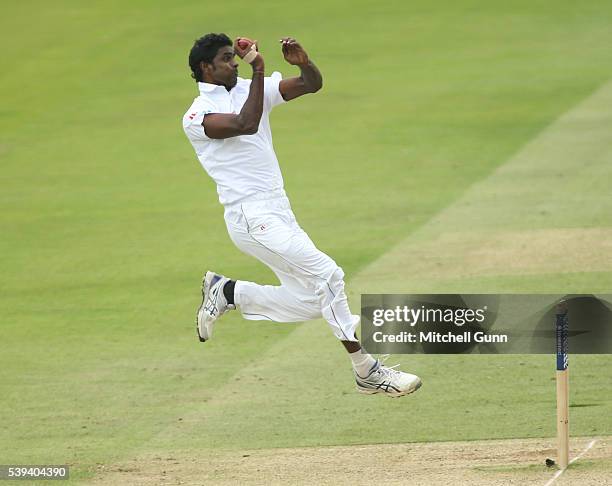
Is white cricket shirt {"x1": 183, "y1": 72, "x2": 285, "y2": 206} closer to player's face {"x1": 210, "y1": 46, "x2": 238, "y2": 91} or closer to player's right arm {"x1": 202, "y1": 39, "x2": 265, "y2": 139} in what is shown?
player's face {"x1": 210, "y1": 46, "x2": 238, "y2": 91}

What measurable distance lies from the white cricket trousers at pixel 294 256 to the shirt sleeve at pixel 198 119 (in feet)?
1.81

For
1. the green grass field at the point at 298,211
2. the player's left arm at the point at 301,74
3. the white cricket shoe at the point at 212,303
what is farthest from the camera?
the green grass field at the point at 298,211

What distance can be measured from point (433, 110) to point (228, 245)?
6788mm

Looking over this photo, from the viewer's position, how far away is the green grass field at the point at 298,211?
1110 centimetres

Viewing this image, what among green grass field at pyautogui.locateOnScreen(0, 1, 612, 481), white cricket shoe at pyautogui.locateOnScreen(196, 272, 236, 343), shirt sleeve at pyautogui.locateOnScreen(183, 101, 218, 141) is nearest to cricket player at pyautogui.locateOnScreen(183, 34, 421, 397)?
shirt sleeve at pyautogui.locateOnScreen(183, 101, 218, 141)

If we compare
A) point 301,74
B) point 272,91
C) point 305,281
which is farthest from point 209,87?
point 305,281

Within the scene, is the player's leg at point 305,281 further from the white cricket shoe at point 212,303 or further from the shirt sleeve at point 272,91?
the shirt sleeve at point 272,91

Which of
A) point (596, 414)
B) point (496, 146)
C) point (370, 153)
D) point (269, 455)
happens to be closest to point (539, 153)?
point (496, 146)

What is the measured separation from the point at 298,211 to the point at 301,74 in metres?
8.50

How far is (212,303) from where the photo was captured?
9.82 m

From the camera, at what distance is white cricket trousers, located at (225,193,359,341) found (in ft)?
29.9

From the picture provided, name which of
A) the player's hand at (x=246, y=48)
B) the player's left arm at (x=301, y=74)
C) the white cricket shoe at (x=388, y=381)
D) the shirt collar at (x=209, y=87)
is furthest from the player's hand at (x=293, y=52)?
the white cricket shoe at (x=388, y=381)

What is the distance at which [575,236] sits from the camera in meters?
15.9

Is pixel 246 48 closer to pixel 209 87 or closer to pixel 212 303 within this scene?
pixel 209 87
